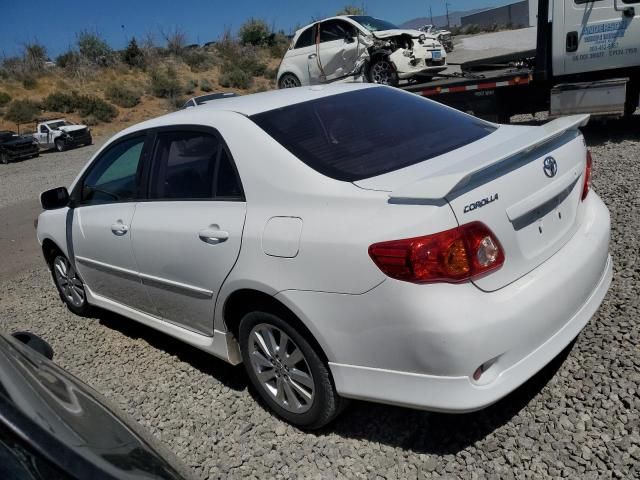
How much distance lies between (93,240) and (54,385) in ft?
9.25

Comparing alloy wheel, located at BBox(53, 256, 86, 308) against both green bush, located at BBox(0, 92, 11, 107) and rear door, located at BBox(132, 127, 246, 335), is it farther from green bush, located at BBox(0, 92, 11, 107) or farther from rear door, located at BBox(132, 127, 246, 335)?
green bush, located at BBox(0, 92, 11, 107)

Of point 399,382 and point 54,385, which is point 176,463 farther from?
point 399,382

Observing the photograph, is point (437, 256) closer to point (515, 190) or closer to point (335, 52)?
point (515, 190)

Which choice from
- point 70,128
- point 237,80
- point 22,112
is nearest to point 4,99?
point 22,112

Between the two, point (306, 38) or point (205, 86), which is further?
point (205, 86)

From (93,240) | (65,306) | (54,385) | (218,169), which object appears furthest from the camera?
(65,306)

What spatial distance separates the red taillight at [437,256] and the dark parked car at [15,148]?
2659 centimetres

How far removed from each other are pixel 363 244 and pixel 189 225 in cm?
122

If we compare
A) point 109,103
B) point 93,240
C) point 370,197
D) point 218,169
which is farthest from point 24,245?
point 109,103

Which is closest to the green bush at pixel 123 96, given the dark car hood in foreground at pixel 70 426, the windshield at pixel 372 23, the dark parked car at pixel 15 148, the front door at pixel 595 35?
the dark parked car at pixel 15 148

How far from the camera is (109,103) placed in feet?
124

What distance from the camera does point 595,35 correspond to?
815cm

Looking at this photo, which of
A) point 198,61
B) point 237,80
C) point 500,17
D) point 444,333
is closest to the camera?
point 444,333

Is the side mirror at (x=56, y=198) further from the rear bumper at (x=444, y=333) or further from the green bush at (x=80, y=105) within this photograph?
the green bush at (x=80, y=105)
